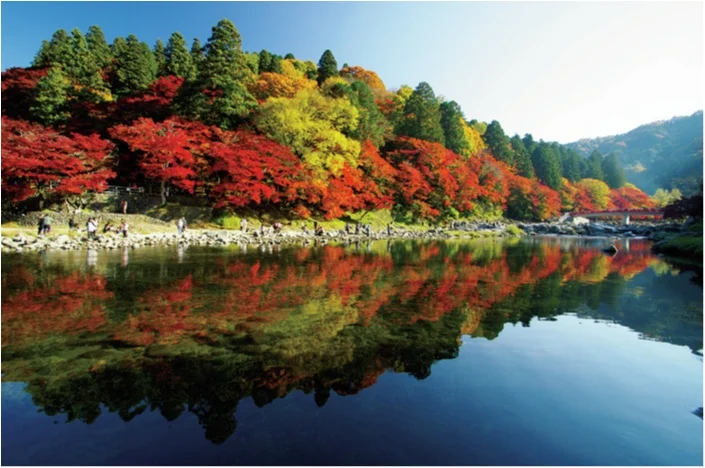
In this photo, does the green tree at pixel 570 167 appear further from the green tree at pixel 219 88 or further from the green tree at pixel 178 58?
the green tree at pixel 178 58

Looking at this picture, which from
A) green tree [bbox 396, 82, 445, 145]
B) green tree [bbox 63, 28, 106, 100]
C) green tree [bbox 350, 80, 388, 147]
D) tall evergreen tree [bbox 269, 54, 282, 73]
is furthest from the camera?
green tree [bbox 396, 82, 445, 145]

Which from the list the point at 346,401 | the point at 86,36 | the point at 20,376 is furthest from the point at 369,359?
the point at 86,36

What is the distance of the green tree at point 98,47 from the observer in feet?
165

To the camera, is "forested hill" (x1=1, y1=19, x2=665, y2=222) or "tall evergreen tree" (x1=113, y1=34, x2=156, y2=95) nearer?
"forested hill" (x1=1, y1=19, x2=665, y2=222)

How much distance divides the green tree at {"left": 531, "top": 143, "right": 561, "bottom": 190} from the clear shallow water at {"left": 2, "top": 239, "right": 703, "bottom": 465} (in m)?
72.2

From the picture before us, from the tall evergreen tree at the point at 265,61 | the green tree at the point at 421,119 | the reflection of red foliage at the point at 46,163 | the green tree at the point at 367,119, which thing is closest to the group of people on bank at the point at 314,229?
the reflection of red foliage at the point at 46,163

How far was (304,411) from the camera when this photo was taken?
15.6 ft

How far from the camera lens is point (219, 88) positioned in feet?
116

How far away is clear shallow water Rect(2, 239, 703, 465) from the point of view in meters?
4.10

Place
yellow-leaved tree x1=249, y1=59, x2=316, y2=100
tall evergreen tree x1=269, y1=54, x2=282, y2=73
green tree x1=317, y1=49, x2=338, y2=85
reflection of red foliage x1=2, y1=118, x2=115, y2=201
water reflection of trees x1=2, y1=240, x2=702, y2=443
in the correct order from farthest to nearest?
green tree x1=317, y1=49, x2=338, y2=85 < tall evergreen tree x1=269, y1=54, x2=282, y2=73 < yellow-leaved tree x1=249, y1=59, x2=316, y2=100 < reflection of red foliage x1=2, y1=118, x2=115, y2=201 < water reflection of trees x1=2, y1=240, x2=702, y2=443

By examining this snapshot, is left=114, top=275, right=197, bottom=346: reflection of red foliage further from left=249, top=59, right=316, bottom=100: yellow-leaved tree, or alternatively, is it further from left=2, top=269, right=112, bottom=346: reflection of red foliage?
left=249, top=59, right=316, bottom=100: yellow-leaved tree

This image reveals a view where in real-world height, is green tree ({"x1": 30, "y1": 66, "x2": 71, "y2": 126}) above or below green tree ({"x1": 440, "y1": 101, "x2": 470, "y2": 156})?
Result: below

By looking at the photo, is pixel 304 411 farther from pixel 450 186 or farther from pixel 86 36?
pixel 86 36

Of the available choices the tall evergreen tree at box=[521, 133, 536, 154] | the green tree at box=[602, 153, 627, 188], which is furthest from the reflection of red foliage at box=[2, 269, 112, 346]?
the green tree at box=[602, 153, 627, 188]
